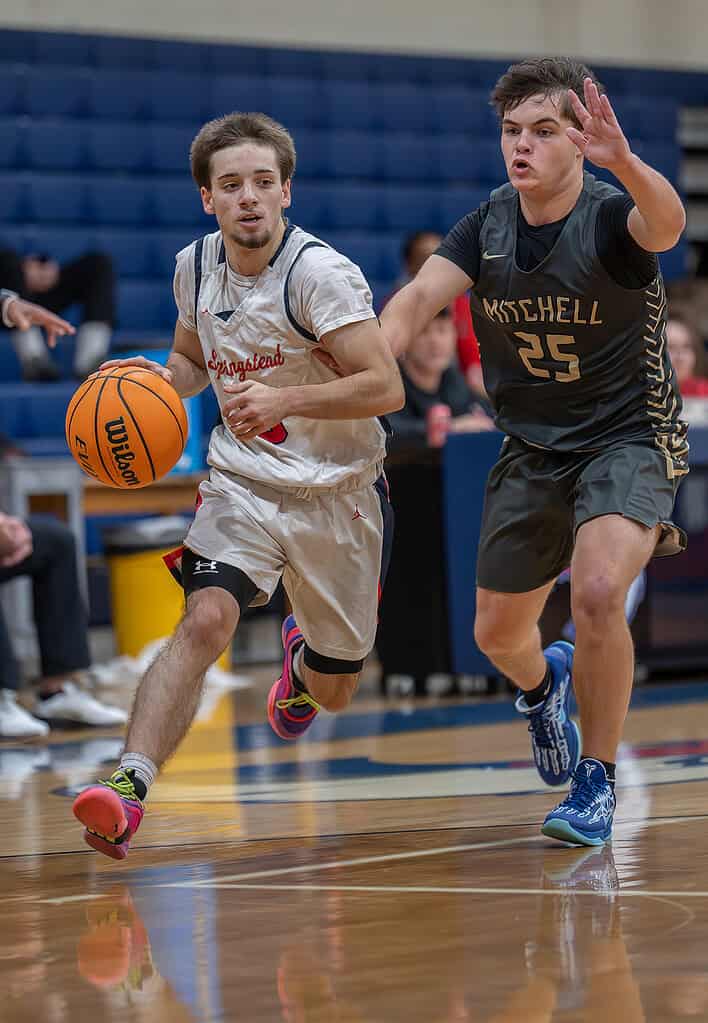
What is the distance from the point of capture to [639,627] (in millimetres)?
7809

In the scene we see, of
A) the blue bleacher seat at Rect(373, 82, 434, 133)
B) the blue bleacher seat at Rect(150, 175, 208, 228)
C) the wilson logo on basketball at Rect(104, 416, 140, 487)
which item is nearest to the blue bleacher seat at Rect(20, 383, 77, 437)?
the blue bleacher seat at Rect(150, 175, 208, 228)

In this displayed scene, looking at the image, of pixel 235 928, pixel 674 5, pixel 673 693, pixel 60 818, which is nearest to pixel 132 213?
pixel 674 5

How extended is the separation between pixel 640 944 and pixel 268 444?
71.3 inches

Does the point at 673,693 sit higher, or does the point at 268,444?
the point at 268,444

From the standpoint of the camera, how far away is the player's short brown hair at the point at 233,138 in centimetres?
398

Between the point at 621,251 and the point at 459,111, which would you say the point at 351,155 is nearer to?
the point at 459,111

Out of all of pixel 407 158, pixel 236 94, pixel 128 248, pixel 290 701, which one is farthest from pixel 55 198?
pixel 290 701

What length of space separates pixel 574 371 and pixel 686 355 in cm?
415

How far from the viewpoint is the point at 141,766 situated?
3.53 m

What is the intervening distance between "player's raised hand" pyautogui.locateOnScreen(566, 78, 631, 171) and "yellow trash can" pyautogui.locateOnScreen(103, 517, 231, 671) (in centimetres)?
567

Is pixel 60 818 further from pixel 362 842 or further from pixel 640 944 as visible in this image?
pixel 640 944

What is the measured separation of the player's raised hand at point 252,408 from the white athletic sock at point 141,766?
0.71 m

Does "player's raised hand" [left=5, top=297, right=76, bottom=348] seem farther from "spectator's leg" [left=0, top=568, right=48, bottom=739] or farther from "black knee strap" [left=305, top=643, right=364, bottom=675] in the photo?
"spectator's leg" [left=0, top=568, right=48, bottom=739]

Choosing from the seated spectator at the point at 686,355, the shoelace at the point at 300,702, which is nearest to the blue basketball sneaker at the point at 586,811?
the shoelace at the point at 300,702
